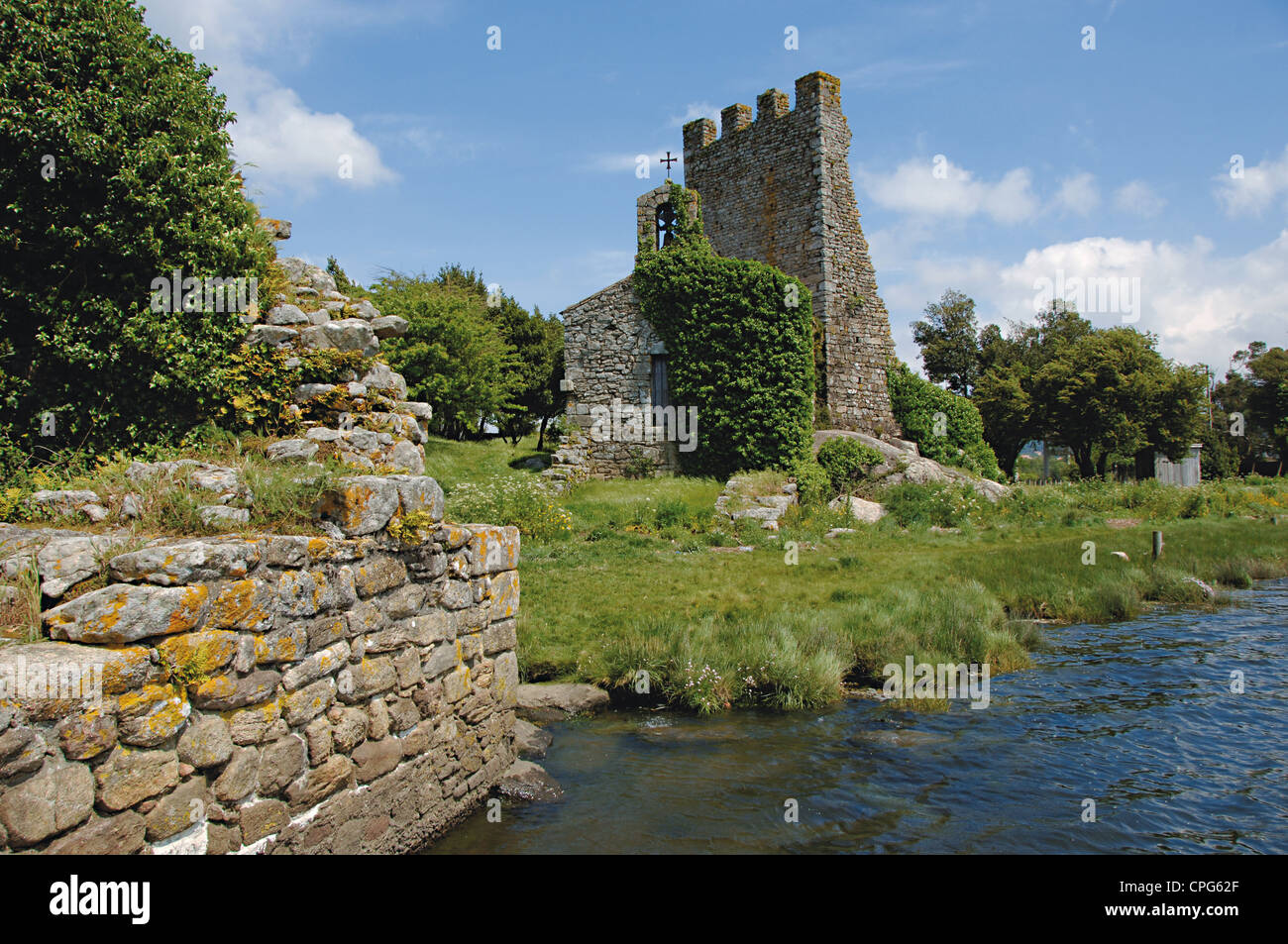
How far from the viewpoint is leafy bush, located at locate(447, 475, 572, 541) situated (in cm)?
1571

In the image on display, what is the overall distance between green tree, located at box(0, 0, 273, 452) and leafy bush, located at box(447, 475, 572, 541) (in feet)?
27.0

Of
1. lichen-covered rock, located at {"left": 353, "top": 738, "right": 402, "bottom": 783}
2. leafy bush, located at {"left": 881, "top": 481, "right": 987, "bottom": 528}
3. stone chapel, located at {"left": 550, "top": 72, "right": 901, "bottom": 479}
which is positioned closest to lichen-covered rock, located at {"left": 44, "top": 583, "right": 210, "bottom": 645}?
lichen-covered rock, located at {"left": 353, "top": 738, "right": 402, "bottom": 783}

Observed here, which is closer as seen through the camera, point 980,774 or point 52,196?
point 52,196

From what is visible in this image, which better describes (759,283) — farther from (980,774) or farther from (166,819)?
(166,819)

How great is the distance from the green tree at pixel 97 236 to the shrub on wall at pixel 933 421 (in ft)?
78.9

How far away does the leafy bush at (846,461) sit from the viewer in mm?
23812

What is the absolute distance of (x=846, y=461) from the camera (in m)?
23.9

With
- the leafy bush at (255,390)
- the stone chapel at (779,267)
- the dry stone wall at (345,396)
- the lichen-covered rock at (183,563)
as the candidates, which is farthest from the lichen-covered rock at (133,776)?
the stone chapel at (779,267)

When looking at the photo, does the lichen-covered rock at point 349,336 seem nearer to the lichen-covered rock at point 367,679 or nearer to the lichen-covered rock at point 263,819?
the lichen-covered rock at point 367,679

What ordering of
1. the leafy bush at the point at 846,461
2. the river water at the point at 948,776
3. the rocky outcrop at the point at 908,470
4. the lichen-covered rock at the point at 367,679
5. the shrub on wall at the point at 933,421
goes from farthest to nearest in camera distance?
the shrub on wall at the point at 933,421
the rocky outcrop at the point at 908,470
the leafy bush at the point at 846,461
the river water at the point at 948,776
the lichen-covered rock at the point at 367,679
